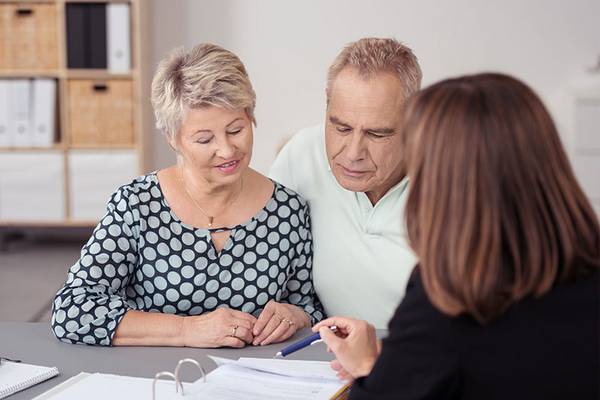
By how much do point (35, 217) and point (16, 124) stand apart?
569 millimetres

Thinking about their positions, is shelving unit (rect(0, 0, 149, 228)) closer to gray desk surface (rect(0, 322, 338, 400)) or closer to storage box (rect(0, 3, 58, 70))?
storage box (rect(0, 3, 58, 70))

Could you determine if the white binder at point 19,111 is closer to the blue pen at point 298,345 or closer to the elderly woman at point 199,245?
the elderly woman at point 199,245

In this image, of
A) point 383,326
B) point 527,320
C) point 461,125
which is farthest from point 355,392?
point 383,326

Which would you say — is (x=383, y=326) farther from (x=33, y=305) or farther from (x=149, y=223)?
(x=33, y=305)

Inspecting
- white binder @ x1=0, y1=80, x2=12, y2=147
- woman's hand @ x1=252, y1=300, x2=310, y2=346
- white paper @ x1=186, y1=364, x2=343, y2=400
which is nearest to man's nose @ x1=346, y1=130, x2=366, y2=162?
woman's hand @ x1=252, y1=300, x2=310, y2=346

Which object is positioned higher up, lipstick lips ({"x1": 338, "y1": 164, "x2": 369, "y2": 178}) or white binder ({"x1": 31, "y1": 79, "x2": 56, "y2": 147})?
lipstick lips ({"x1": 338, "y1": 164, "x2": 369, "y2": 178})

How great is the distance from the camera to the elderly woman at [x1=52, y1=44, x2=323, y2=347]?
5.45 feet

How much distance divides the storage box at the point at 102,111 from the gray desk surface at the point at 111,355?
3500 mm

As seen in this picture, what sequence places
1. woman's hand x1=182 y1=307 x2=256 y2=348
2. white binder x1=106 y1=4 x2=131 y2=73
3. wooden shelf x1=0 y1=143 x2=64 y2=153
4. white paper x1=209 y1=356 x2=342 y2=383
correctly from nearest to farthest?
white paper x1=209 y1=356 x2=342 y2=383
woman's hand x1=182 y1=307 x2=256 y2=348
white binder x1=106 y1=4 x2=131 y2=73
wooden shelf x1=0 y1=143 x2=64 y2=153

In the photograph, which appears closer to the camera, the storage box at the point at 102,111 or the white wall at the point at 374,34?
the storage box at the point at 102,111

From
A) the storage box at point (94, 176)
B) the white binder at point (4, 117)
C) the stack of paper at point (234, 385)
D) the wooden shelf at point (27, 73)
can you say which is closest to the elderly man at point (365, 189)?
the stack of paper at point (234, 385)

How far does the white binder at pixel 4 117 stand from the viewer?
5117 millimetres

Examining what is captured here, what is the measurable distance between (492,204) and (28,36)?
4.61m

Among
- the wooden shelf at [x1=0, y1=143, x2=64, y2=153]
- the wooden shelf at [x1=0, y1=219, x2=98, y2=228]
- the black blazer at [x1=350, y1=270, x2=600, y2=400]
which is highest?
the black blazer at [x1=350, y1=270, x2=600, y2=400]
